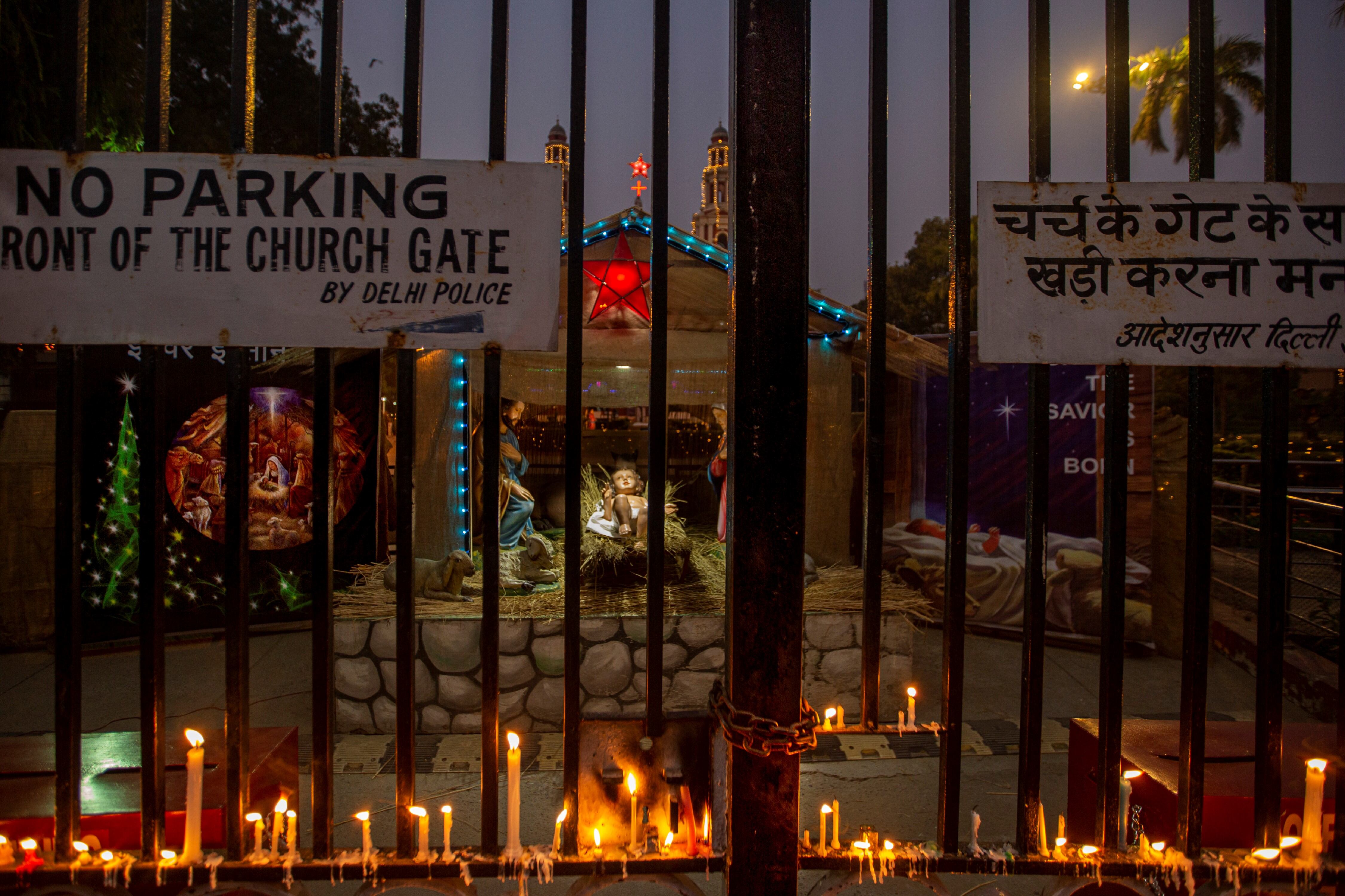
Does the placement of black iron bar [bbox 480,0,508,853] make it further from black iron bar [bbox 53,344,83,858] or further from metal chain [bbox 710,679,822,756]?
black iron bar [bbox 53,344,83,858]

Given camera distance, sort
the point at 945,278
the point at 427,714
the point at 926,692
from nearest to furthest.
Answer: the point at 427,714
the point at 926,692
the point at 945,278

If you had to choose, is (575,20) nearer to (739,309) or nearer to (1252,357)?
(739,309)

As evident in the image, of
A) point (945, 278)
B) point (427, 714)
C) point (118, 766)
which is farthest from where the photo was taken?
point (945, 278)

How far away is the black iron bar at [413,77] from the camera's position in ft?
5.57

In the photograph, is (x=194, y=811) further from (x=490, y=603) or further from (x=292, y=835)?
(x=490, y=603)

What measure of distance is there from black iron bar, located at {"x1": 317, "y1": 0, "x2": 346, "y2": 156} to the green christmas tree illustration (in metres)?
6.27

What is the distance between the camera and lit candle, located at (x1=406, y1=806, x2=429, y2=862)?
1.73 metres

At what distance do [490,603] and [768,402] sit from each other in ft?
2.78

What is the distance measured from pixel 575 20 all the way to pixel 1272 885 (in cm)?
283

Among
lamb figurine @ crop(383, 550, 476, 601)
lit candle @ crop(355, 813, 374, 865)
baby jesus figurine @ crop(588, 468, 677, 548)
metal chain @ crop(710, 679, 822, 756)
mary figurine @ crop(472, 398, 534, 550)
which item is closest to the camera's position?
metal chain @ crop(710, 679, 822, 756)

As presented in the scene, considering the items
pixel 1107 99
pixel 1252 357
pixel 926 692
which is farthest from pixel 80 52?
pixel 926 692

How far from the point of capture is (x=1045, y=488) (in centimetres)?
180

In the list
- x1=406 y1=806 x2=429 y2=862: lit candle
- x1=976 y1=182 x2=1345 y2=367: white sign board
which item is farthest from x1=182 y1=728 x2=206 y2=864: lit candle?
x1=976 y1=182 x2=1345 y2=367: white sign board

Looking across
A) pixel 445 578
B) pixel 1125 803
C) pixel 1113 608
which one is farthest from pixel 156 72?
pixel 445 578
